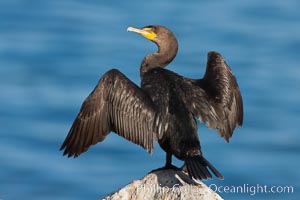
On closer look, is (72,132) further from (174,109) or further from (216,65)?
(216,65)

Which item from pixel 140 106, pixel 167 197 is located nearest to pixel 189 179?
pixel 167 197

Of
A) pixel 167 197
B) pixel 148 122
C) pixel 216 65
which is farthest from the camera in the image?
pixel 216 65

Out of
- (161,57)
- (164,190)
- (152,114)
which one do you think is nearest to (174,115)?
(152,114)

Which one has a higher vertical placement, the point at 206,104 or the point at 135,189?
the point at 206,104

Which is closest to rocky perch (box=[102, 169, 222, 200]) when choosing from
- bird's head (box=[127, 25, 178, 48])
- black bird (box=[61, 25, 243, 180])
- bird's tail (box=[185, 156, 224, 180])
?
bird's tail (box=[185, 156, 224, 180])

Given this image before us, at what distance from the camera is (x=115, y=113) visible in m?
8.61

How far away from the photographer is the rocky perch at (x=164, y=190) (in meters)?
7.50

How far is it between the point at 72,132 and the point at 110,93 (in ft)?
1.78

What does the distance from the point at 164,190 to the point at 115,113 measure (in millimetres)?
1228

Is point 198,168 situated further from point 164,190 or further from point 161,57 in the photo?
point 161,57

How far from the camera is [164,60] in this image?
32.0ft

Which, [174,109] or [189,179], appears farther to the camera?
[174,109]

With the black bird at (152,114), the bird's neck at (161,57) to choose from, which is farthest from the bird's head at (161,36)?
the black bird at (152,114)

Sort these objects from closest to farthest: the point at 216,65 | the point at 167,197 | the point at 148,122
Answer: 1. the point at 167,197
2. the point at 148,122
3. the point at 216,65
